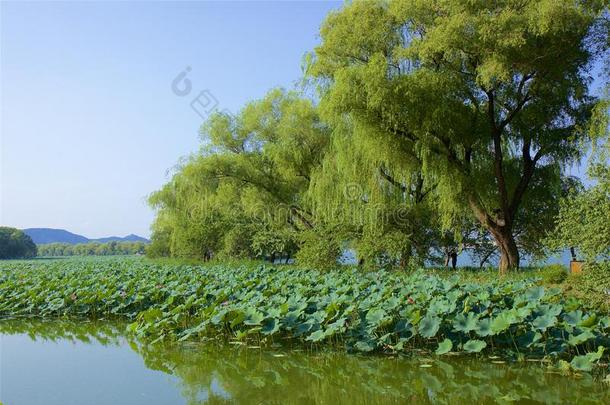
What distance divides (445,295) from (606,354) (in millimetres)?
1885

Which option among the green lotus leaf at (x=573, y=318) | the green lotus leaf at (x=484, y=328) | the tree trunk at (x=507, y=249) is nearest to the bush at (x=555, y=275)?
the tree trunk at (x=507, y=249)

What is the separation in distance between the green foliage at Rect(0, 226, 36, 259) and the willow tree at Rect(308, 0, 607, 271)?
196ft

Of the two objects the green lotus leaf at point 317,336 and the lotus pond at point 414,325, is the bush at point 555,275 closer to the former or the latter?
the lotus pond at point 414,325

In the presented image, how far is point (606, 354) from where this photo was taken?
186 inches

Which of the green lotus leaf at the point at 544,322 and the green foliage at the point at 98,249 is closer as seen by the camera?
the green lotus leaf at the point at 544,322

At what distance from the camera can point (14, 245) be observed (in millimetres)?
61906

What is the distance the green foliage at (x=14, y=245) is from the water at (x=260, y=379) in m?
63.5

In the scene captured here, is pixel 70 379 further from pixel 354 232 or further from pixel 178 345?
pixel 354 232

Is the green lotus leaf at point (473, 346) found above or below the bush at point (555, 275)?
below

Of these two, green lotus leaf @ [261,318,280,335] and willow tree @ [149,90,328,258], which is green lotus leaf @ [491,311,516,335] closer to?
green lotus leaf @ [261,318,280,335]

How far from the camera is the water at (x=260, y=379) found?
3984 mm

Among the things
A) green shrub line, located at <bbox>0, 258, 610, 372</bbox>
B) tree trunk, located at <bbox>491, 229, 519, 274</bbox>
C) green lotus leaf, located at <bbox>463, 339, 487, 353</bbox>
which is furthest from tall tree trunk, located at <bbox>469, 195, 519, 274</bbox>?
green lotus leaf, located at <bbox>463, 339, 487, 353</bbox>

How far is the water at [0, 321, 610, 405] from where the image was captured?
3984 millimetres

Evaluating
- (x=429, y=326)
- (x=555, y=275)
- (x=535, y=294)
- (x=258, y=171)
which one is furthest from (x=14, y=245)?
(x=535, y=294)
